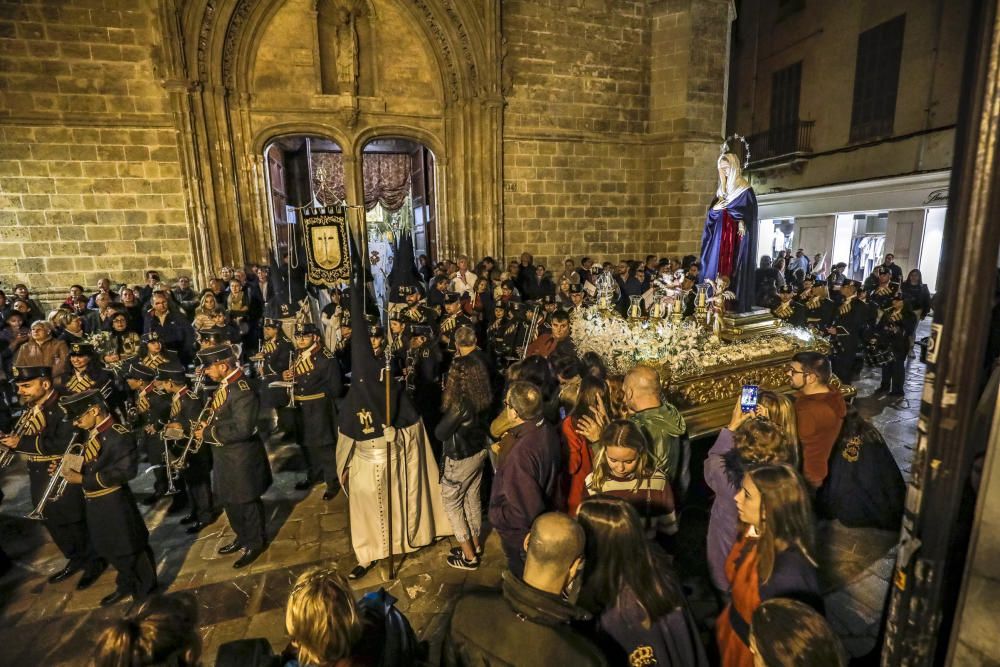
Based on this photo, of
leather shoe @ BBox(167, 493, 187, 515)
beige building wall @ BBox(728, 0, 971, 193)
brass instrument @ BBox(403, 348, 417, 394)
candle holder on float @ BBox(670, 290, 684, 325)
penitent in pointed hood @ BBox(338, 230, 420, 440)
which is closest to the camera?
penitent in pointed hood @ BBox(338, 230, 420, 440)

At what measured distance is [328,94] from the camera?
1223 cm

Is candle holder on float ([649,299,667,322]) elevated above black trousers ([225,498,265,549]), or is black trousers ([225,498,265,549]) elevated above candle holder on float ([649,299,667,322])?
candle holder on float ([649,299,667,322])

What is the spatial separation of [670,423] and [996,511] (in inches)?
69.7

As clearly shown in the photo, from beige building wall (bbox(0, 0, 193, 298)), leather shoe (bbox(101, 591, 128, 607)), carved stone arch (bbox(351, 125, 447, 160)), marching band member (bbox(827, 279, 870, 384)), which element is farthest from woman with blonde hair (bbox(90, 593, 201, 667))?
carved stone arch (bbox(351, 125, 447, 160))

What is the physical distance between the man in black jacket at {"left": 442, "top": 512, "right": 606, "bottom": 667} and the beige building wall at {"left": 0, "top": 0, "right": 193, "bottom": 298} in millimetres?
12360

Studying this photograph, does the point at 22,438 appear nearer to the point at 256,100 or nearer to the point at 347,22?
the point at 256,100

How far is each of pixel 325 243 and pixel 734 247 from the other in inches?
223

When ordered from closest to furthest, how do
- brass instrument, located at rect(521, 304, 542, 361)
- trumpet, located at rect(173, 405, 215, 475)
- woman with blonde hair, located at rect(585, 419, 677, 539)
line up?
woman with blonde hair, located at rect(585, 419, 677, 539) < trumpet, located at rect(173, 405, 215, 475) < brass instrument, located at rect(521, 304, 542, 361)

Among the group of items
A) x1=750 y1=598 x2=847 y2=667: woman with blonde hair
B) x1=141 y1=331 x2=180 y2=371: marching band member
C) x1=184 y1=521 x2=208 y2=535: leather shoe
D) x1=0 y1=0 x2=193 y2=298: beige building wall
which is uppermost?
x1=0 y1=0 x2=193 y2=298: beige building wall

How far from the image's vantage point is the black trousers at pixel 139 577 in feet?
13.2

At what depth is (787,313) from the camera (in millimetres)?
7898

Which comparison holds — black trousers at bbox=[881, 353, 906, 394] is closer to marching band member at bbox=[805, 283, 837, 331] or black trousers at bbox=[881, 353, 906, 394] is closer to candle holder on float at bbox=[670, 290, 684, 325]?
marching band member at bbox=[805, 283, 837, 331]

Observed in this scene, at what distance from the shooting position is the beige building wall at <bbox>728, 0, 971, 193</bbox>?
15078 mm

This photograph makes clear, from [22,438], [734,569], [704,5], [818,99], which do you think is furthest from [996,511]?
[818,99]
